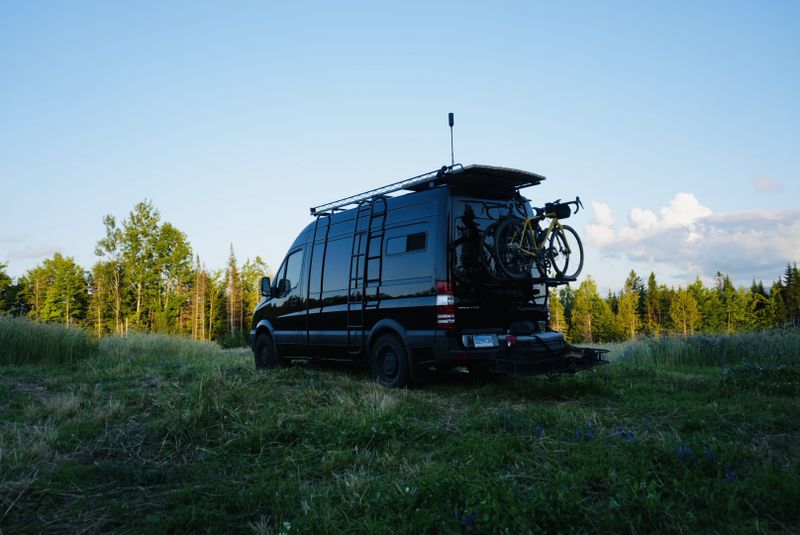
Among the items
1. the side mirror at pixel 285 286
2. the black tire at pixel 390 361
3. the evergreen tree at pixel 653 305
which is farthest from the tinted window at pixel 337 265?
the evergreen tree at pixel 653 305

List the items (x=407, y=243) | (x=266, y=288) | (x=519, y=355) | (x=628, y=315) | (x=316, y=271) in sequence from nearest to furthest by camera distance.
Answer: (x=519, y=355) → (x=407, y=243) → (x=316, y=271) → (x=266, y=288) → (x=628, y=315)

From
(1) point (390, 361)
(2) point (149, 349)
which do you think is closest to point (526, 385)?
(1) point (390, 361)

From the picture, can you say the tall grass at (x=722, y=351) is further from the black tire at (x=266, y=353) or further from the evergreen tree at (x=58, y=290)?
the evergreen tree at (x=58, y=290)

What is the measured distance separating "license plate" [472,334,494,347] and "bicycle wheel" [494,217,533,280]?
85 cm

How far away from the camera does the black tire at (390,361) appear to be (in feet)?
24.8

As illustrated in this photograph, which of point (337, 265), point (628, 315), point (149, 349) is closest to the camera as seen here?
point (337, 265)

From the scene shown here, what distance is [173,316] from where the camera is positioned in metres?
44.8

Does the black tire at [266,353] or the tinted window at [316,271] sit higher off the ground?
the tinted window at [316,271]

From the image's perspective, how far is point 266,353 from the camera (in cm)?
1105

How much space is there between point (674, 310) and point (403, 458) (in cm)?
6383

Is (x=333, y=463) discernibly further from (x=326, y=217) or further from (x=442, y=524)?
(x=326, y=217)

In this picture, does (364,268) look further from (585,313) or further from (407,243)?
(585,313)

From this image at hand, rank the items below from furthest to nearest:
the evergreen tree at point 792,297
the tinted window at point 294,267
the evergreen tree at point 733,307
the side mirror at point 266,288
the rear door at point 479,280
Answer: the evergreen tree at point 733,307 < the evergreen tree at point 792,297 < the side mirror at point 266,288 < the tinted window at point 294,267 < the rear door at point 479,280

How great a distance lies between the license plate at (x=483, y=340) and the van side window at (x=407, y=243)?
141 cm
